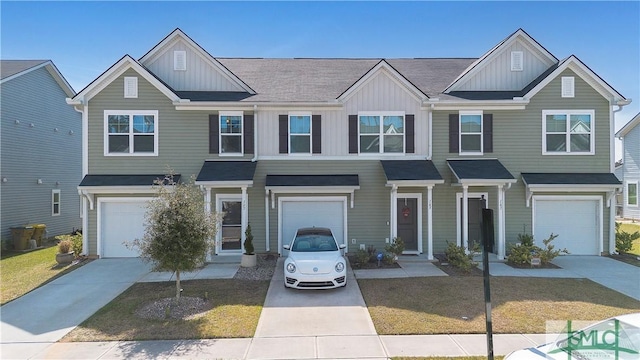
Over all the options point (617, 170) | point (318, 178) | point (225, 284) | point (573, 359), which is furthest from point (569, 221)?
point (617, 170)

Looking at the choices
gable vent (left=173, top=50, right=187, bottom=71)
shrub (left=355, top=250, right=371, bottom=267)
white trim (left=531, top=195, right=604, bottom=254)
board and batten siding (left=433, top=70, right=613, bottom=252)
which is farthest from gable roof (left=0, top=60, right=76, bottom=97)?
white trim (left=531, top=195, right=604, bottom=254)

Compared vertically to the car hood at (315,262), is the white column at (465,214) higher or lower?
higher

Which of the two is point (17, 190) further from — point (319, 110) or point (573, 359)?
point (573, 359)

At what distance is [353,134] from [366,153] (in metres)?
0.93

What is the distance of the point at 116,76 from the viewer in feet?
41.7

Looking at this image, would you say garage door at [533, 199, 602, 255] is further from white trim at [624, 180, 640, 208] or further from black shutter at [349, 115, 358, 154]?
white trim at [624, 180, 640, 208]

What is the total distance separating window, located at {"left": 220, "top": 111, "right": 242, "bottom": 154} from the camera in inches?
518

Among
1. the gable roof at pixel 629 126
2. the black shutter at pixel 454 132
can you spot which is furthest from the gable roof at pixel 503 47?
the gable roof at pixel 629 126

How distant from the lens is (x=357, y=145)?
13.1 metres

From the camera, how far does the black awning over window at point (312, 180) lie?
12.5 metres

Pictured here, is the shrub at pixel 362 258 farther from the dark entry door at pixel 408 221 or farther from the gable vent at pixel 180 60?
the gable vent at pixel 180 60

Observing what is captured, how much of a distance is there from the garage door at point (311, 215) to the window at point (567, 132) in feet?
28.9

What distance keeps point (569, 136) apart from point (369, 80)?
846 centimetres

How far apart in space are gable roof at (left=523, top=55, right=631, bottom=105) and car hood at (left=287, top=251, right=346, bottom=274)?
1033cm
